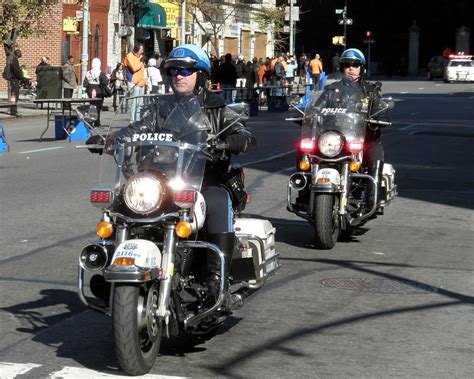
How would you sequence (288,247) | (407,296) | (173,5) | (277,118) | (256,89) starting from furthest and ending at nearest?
(173,5)
(256,89)
(277,118)
(288,247)
(407,296)

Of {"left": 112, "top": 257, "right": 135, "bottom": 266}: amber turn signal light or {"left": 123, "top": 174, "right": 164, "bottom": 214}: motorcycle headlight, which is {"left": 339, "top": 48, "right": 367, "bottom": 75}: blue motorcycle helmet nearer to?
{"left": 123, "top": 174, "right": 164, "bottom": 214}: motorcycle headlight

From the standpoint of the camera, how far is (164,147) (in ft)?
21.6

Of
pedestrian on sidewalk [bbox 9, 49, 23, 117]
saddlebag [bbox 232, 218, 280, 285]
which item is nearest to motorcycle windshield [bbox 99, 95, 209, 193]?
saddlebag [bbox 232, 218, 280, 285]

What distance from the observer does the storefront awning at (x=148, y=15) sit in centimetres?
5803

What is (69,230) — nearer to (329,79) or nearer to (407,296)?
(329,79)

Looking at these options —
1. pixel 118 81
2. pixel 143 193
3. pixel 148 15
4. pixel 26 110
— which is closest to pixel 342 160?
pixel 143 193

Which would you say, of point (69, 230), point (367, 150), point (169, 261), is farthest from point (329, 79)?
point (169, 261)

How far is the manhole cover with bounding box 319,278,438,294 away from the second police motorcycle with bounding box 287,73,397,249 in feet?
4.60

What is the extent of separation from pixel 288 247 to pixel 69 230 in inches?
89.3

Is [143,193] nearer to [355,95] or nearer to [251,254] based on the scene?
[251,254]

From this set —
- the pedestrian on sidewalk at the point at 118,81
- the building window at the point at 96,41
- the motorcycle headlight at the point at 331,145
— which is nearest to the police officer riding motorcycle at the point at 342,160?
the motorcycle headlight at the point at 331,145

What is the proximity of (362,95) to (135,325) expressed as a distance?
6.27m

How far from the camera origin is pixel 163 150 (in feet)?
21.6

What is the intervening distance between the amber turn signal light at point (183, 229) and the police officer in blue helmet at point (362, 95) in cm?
543
